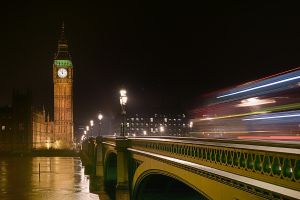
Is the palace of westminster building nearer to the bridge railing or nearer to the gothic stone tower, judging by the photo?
the gothic stone tower

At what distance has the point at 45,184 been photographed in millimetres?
57344

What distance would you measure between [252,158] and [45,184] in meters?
49.8

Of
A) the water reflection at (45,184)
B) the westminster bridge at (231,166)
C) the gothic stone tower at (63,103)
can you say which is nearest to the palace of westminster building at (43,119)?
the gothic stone tower at (63,103)

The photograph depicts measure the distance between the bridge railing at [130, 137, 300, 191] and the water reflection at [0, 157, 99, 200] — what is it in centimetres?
3384

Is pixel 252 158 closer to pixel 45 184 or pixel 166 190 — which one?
pixel 166 190

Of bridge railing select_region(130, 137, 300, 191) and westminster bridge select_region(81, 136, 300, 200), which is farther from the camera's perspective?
westminster bridge select_region(81, 136, 300, 200)

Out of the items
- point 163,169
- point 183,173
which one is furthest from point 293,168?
point 163,169

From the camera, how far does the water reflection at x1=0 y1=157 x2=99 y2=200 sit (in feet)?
160

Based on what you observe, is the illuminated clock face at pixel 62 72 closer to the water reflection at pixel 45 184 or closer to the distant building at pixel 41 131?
the distant building at pixel 41 131

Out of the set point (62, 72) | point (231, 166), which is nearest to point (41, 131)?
point (62, 72)

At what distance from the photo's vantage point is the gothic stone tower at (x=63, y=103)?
15250 centimetres

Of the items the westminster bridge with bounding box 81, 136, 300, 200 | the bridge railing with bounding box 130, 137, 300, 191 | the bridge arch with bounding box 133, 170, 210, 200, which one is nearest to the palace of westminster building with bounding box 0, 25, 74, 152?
the bridge arch with bounding box 133, 170, 210, 200

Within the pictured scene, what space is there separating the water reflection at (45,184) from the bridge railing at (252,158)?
1332 inches

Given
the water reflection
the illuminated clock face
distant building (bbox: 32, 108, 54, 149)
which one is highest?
the illuminated clock face
